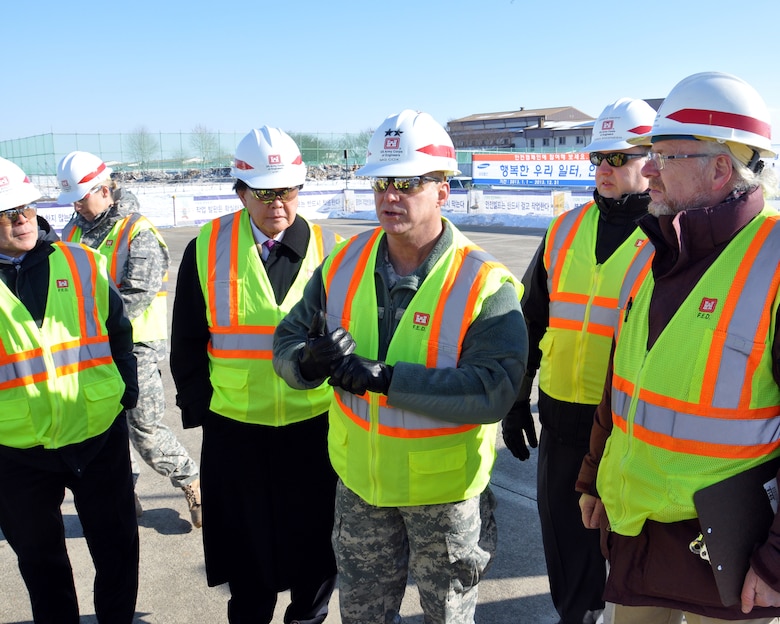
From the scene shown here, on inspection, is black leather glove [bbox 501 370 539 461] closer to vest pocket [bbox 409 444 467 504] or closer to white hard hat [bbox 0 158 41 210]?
vest pocket [bbox 409 444 467 504]

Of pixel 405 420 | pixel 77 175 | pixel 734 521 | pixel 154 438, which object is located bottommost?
pixel 154 438

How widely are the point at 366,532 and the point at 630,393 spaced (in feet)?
3.41

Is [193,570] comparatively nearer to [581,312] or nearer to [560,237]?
[581,312]

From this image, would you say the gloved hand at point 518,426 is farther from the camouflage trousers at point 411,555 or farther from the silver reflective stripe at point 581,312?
the camouflage trousers at point 411,555

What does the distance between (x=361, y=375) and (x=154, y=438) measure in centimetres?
261

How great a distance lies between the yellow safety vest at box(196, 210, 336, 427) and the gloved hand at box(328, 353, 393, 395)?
0.91 meters

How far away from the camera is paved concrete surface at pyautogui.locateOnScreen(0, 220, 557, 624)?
3.28 meters

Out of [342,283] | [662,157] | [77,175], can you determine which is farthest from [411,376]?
[77,175]

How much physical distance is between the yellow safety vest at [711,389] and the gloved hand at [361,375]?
0.77 meters

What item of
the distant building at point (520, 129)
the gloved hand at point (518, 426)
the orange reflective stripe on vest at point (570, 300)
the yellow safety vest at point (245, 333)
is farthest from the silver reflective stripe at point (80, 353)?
the distant building at point (520, 129)

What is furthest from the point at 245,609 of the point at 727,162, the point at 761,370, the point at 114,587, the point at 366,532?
the point at 727,162

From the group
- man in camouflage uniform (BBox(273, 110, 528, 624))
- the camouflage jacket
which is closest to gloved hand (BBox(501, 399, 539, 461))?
man in camouflage uniform (BBox(273, 110, 528, 624))

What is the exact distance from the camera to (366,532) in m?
2.39

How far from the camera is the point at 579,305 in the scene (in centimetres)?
293
